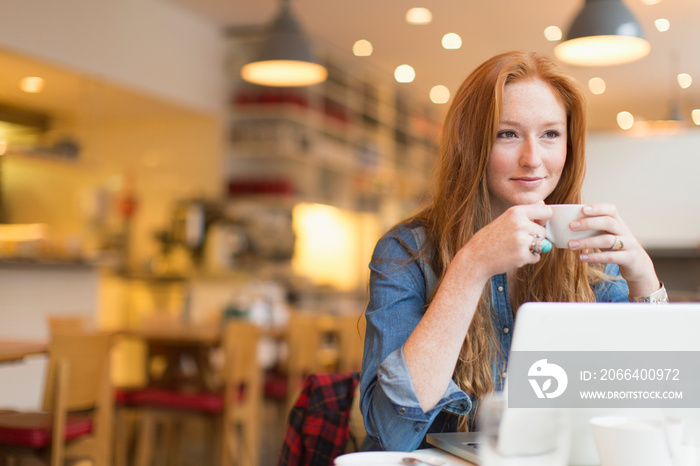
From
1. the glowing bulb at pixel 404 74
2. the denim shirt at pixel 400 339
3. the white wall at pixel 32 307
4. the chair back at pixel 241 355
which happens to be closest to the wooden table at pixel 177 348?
the chair back at pixel 241 355

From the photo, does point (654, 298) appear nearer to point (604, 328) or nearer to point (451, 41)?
point (604, 328)

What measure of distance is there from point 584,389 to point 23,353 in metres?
2.37

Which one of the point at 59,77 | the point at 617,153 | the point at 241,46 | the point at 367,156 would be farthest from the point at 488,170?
the point at 367,156

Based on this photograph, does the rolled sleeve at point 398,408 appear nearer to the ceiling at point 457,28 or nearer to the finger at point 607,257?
the finger at point 607,257

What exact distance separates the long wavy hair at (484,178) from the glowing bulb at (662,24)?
5598mm

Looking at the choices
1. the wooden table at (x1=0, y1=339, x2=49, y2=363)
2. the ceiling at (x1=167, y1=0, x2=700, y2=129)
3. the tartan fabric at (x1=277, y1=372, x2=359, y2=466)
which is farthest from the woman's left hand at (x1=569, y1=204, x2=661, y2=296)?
the ceiling at (x1=167, y1=0, x2=700, y2=129)

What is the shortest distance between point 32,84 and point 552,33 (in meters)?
4.44

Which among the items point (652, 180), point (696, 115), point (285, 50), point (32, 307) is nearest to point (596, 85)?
point (696, 115)

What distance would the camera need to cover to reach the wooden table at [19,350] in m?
2.54

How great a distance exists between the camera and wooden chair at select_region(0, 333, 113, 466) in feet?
8.11

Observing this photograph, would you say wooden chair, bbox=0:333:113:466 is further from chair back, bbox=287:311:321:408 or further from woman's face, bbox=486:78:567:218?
woman's face, bbox=486:78:567:218

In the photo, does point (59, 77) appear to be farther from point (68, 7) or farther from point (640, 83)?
point (640, 83)

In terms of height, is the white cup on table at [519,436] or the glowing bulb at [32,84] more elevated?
the glowing bulb at [32,84]

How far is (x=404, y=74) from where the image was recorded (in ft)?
26.7
